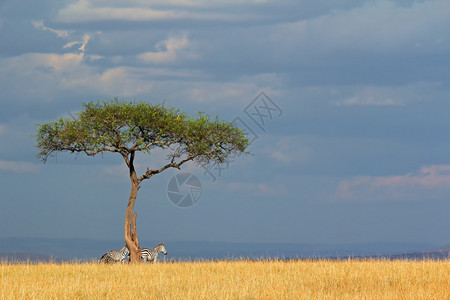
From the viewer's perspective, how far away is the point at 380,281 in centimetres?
2105

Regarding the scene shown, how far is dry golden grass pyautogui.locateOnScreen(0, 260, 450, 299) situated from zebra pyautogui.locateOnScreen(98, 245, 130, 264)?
5.84 meters

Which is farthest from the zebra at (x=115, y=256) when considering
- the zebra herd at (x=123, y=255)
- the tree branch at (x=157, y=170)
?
the tree branch at (x=157, y=170)

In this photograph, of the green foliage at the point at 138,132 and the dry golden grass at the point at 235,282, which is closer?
the dry golden grass at the point at 235,282

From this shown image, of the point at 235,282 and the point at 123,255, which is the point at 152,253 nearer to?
the point at 123,255

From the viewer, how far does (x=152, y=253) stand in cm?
3534

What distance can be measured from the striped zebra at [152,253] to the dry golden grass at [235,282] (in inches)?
267

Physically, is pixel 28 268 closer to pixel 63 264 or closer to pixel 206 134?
pixel 63 264

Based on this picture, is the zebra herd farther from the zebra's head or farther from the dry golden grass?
the dry golden grass

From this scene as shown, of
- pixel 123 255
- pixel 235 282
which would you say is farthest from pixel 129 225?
pixel 235 282

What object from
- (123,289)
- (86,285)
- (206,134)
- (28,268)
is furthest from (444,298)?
(206,134)

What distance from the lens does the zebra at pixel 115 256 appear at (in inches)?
1347

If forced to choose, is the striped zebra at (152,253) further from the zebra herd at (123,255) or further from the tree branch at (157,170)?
the tree branch at (157,170)

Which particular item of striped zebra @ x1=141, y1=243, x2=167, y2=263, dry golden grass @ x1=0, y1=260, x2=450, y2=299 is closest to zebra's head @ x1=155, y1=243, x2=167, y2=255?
striped zebra @ x1=141, y1=243, x2=167, y2=263

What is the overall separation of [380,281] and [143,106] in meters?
18.6
